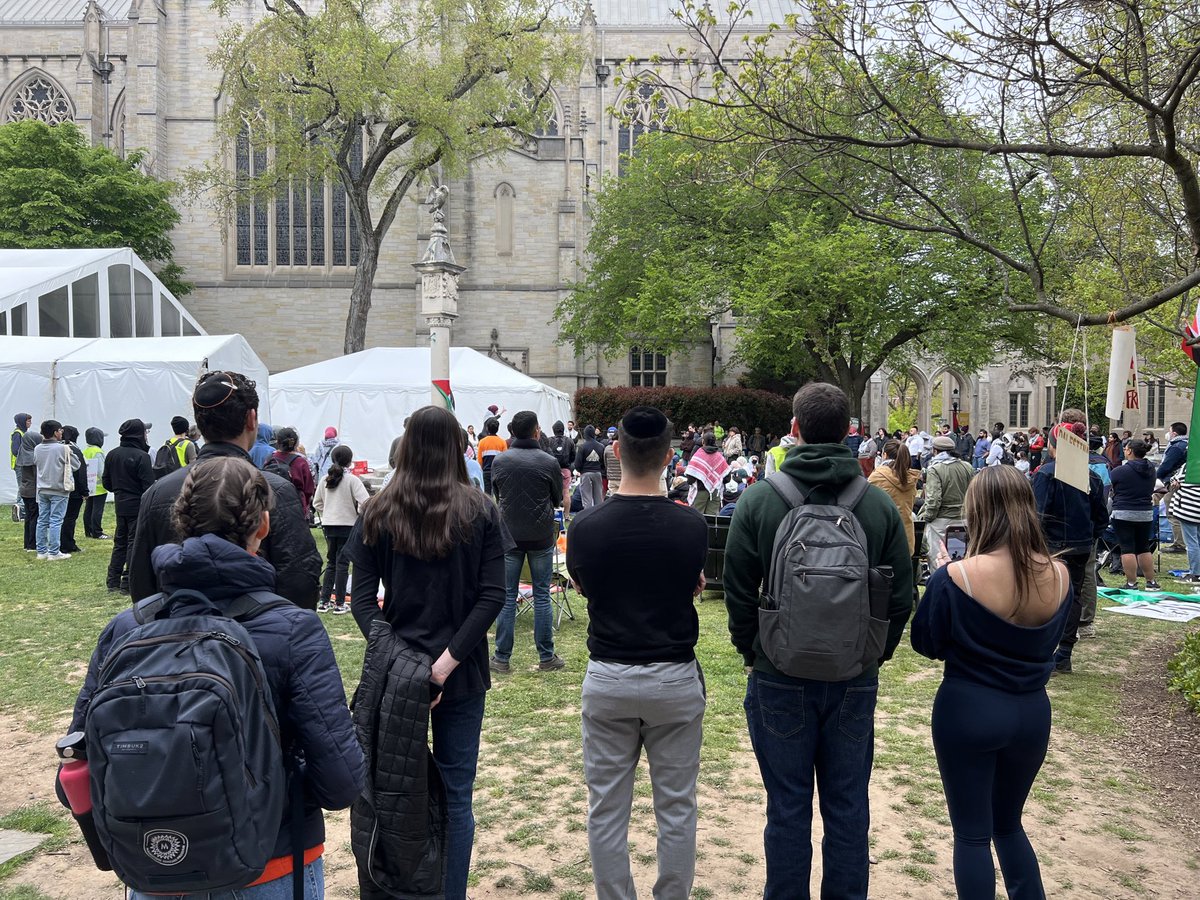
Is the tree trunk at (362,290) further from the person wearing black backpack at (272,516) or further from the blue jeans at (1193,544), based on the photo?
the person wearing black backpack at (272,516)

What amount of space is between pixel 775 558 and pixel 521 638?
5177 millimetres

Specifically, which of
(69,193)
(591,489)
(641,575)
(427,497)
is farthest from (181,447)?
(69,193)

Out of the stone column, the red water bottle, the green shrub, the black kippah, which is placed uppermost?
the stone column

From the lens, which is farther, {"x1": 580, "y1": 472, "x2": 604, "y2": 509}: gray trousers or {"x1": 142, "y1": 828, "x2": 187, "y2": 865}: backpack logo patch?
{"x1": 580, "y1": 472, "x2": 604, "y2": 509}: gray trousers

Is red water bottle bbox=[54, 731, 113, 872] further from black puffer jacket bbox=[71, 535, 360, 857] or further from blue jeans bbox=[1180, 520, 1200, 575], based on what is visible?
blue jeans bbox=[1180, 520, 1200, 575]

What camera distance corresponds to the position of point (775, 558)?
9.49 feet

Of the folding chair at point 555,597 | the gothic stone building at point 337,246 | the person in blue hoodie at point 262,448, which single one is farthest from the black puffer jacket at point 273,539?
the gothic stone building at point 337,246

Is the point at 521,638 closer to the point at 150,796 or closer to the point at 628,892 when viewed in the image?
the point at 628,892

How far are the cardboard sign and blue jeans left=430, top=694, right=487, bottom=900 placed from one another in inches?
122

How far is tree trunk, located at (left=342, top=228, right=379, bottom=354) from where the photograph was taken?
23.8 m

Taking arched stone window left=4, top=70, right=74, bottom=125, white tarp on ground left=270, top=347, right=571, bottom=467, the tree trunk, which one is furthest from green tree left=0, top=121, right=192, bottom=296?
white tarp on ground left=270, top=347, right=571, bottom=467

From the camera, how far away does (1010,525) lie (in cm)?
294

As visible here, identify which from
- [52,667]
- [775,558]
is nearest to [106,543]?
[52,667]

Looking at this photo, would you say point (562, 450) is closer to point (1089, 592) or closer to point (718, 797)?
point (1089, 592)
